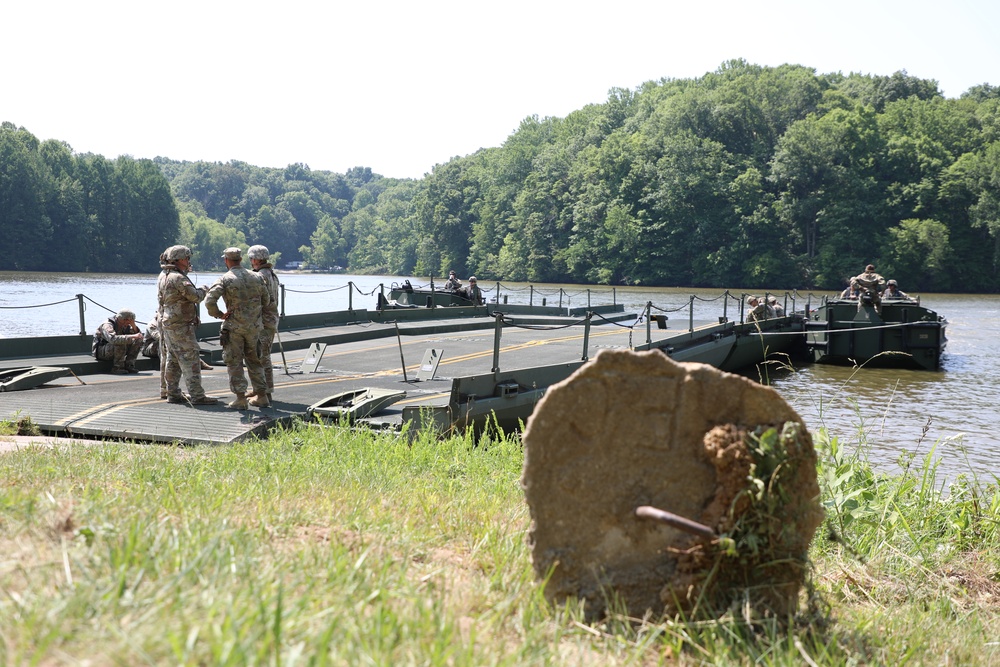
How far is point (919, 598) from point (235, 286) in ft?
23.3

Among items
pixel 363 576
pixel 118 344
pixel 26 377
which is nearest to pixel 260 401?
pixel 26 377

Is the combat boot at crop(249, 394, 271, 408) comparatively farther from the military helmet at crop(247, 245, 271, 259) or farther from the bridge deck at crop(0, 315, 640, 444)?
the military helmet at crop(247, 245, 271, 259)

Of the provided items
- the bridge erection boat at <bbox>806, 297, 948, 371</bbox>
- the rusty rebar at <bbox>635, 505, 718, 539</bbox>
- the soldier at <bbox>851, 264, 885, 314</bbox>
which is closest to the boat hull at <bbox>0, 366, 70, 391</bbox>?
the rusty rebar at <bbox>635, 505, 718, 539</bbox>

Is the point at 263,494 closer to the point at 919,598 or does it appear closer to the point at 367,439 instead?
the point at 367,439

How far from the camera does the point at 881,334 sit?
2494cm

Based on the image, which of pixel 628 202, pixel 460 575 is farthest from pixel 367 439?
pixel 628 202

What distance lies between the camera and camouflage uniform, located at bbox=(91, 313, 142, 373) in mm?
13664

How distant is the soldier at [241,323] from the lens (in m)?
9.88

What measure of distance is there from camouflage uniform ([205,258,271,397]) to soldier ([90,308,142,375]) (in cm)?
434

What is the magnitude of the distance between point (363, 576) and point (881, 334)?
23.7m

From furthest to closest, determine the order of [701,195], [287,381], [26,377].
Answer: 1. [701,195]
2. [287,381]
3. [26,377]

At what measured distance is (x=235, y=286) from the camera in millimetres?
9875

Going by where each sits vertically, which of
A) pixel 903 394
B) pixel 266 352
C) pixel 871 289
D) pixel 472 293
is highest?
pixel 871 289

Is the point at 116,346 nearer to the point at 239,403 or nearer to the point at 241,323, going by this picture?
the point at 239,403
